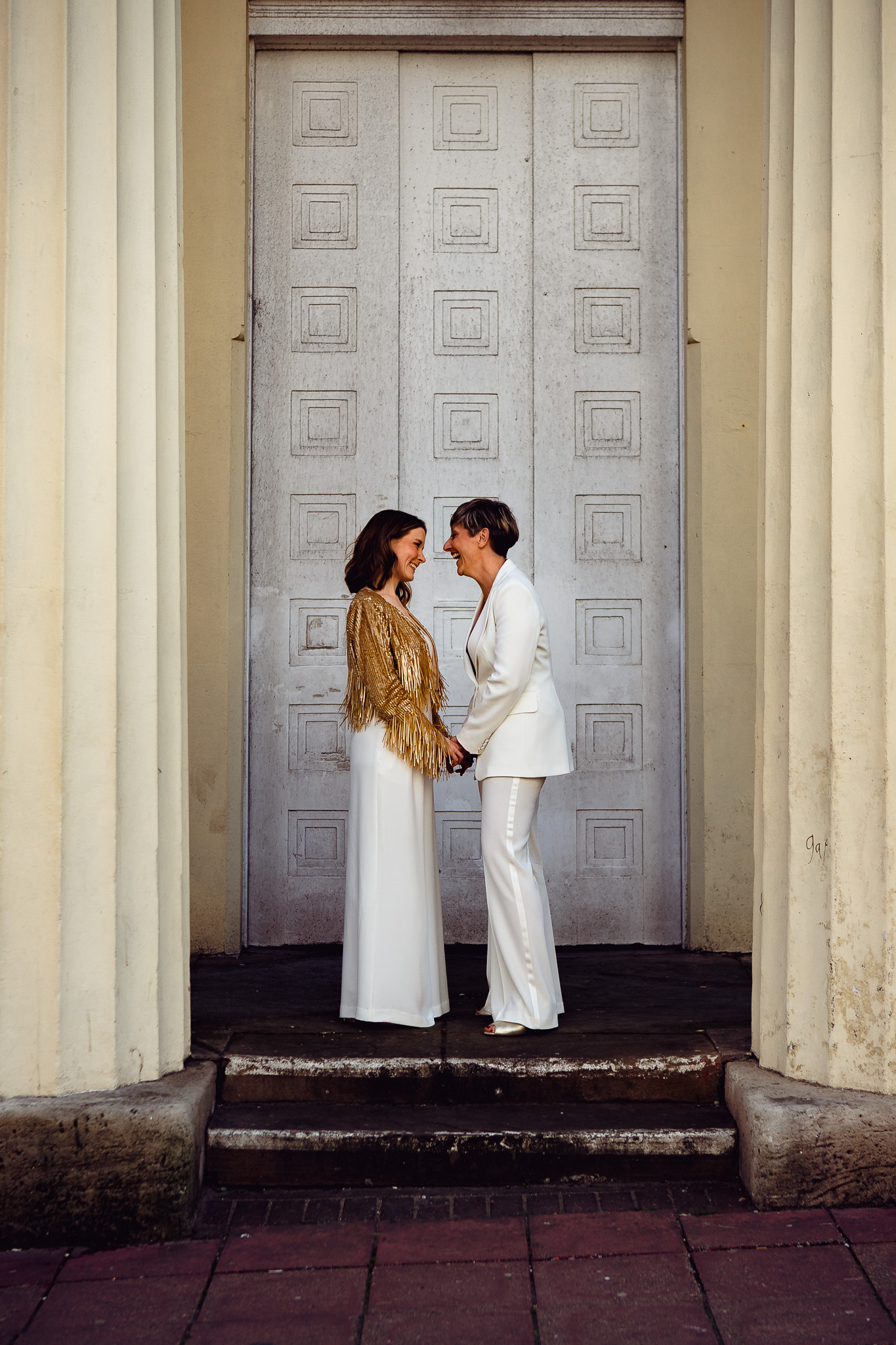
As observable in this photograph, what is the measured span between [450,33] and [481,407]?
1847mm

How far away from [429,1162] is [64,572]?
2103 millimetres

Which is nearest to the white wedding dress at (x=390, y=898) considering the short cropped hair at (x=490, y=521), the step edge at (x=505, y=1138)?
the step edge at (x=505, y=1138)

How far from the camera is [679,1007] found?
459 cm

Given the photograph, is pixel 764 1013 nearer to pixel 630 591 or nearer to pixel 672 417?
pixel 630 591

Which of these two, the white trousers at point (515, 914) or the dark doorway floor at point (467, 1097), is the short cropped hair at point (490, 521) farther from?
the dark doorway floor at point (467, 1097)

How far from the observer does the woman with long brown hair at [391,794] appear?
430 cm

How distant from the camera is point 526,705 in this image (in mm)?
4367

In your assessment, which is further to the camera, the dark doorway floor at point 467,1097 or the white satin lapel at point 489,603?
the white satin lapel at point 489,603

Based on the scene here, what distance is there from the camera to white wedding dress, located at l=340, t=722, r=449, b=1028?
Answer: 14.0 ft

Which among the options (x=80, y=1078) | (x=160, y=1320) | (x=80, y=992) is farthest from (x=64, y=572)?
(x=160, y=1320)

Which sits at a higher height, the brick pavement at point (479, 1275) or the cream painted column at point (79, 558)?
the cream painted column at point (79, 558)

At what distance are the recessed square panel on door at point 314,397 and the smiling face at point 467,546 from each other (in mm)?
1466

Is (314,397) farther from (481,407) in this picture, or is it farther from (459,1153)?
(459,1153)

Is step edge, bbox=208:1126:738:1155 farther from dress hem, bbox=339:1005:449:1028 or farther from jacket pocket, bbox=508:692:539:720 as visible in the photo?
jacket pocket, bbox=508:692:539:720
